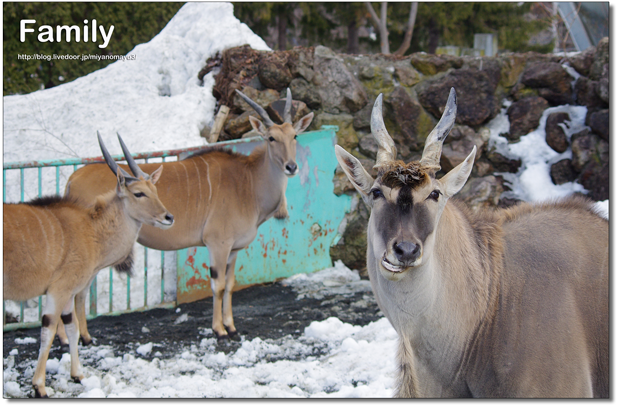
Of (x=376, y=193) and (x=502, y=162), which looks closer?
(x=376, y=193)

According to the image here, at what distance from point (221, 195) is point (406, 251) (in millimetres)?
3423

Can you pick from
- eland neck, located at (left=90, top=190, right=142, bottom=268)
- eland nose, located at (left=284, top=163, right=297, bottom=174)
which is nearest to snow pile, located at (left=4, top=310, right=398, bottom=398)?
eland neck, located at (left=90, top=190, right=142, bottom=268)

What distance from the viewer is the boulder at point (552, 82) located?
269 inches

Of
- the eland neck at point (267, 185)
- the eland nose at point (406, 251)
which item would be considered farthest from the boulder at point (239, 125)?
the eland nose at point (406, 251)

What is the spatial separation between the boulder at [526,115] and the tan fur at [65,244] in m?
4.61

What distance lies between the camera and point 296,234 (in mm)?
6531

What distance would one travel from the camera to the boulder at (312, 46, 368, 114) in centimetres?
699

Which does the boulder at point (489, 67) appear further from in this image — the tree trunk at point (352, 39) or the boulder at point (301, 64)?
the tree trunk at point (352, 39)

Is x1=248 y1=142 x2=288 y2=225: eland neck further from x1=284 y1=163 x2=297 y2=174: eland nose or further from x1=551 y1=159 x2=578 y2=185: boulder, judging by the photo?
x1=551 y1=159 x2=578 y2=185: boulder

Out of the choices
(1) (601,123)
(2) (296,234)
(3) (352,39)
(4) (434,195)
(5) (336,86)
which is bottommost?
(2) (296,234)

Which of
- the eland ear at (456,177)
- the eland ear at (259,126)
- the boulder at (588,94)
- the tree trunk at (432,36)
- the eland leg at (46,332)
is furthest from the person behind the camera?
the tree trunk at (432,36)

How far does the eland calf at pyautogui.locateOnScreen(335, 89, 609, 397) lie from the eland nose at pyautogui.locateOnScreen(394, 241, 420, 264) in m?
0.01

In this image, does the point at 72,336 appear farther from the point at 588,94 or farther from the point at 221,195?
the point at 588,94

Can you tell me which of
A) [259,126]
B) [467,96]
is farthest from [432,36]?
[259,126]
